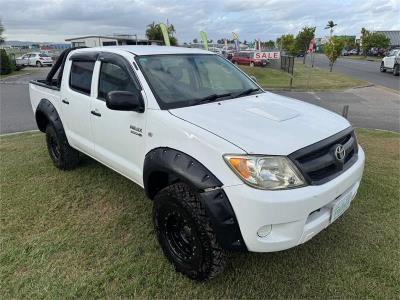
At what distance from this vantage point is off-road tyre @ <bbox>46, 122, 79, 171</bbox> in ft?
15.2

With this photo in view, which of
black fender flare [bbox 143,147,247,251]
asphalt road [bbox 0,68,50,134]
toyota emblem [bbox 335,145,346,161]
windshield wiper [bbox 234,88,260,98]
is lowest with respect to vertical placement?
asphalt road [bbox 0,68,50,134]

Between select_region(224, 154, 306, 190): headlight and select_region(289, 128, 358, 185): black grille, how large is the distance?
2.8 inches

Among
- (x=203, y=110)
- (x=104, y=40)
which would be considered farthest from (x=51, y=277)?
(x=104, y=40)

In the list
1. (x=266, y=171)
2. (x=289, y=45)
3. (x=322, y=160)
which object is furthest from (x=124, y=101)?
(x=289, y=45)

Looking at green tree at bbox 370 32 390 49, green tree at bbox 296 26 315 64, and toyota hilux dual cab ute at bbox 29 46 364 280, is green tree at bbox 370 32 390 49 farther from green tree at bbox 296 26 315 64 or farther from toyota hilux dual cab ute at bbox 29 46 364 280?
toyota hilux dual cab ute at bbox 29 46 364 280

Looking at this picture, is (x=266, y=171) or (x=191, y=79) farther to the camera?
(x=191, y=79)

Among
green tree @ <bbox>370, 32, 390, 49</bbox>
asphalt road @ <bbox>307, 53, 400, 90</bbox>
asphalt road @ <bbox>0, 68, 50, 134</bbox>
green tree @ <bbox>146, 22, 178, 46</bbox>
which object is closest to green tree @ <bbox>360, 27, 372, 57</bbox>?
green tree @ <bbox>370, 32, 390, 49</bbox>

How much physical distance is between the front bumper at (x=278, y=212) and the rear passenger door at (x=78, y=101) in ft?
7.54

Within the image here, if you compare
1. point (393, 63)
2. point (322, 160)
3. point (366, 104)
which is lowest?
point (366, 104)

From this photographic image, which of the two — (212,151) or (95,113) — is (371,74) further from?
(212,151)

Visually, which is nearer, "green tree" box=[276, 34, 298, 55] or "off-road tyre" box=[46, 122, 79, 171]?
"off-road tyre" box=[46, 122, 79, 171]

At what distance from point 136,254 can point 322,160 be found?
5.94ft

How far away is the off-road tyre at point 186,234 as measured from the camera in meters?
2.46

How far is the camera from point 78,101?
4051 millimetres
